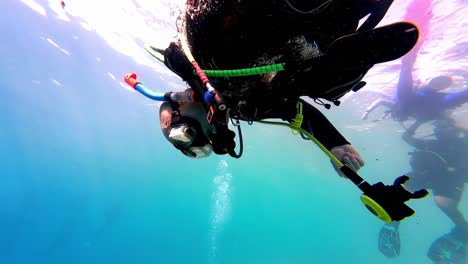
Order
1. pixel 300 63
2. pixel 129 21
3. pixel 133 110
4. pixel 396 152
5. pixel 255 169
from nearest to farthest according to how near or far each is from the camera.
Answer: pixel 300 63 → pixel 129 21 → pixel 396 152 → pixel 133 110 → pixel 255 169

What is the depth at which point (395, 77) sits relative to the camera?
15.0 metres

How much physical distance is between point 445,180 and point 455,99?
5394mm

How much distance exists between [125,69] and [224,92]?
2478 centimetres

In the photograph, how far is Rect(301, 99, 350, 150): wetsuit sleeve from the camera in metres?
2.93

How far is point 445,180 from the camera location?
1677 cm

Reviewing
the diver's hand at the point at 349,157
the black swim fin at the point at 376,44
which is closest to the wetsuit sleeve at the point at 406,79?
the diver's hand at the point at 349,157

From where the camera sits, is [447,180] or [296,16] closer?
[296,16]

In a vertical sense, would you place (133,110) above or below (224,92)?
below

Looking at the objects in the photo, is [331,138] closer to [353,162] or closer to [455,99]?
[353,162]

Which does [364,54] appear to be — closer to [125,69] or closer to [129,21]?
[129,21]

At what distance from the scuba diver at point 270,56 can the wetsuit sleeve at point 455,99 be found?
17.5 meters

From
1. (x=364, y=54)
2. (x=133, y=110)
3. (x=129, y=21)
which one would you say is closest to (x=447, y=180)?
(x=364, y=54)

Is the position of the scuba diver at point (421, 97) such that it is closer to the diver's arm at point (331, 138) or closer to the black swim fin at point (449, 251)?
the black swim fin at point (449, 251)

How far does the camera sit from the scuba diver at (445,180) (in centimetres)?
1590
